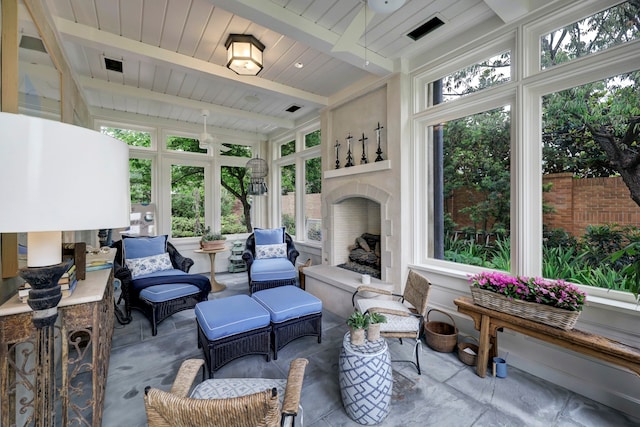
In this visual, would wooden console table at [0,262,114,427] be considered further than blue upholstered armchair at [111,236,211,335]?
No

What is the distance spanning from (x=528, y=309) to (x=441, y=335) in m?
0.82

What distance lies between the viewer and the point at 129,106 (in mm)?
4340

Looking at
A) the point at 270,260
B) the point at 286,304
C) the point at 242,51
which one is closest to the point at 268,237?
the point at 270,260

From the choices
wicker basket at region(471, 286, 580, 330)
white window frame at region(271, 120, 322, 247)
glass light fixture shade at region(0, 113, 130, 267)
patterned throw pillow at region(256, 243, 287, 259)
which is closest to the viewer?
glass light fixture shade at region(0, 113, 130, 267)

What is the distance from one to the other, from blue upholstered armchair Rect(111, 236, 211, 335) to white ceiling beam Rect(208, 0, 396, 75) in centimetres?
282

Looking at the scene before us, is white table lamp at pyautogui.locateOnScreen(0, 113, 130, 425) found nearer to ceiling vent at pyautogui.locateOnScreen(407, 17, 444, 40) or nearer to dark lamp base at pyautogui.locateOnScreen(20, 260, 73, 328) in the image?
dark lamp base at pyautogui.locateOnScreen(20, 260, 73, 328)

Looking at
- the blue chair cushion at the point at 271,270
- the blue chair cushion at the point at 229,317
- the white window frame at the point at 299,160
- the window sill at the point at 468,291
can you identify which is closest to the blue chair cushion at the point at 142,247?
the blue chair cushion at the point at 271,270

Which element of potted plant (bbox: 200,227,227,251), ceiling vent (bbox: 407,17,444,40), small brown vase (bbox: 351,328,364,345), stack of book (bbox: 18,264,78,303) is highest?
ceiling vent (bbox: 407,17,444,40)

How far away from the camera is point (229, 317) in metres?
2.22

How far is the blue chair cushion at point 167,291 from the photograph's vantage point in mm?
2914

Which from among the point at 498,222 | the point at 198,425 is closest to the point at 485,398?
the point at 498,222

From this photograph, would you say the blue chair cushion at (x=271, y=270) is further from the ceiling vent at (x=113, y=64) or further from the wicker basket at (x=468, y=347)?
the ceiling vent at (x=113, y=64)

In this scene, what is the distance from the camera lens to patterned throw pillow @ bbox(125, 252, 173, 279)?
3.29 metres

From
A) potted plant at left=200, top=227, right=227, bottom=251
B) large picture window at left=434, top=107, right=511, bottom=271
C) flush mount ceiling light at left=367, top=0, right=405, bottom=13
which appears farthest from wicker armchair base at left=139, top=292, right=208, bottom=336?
flush mount ceiling light at left=367, top=0, right=405, bottom=13
